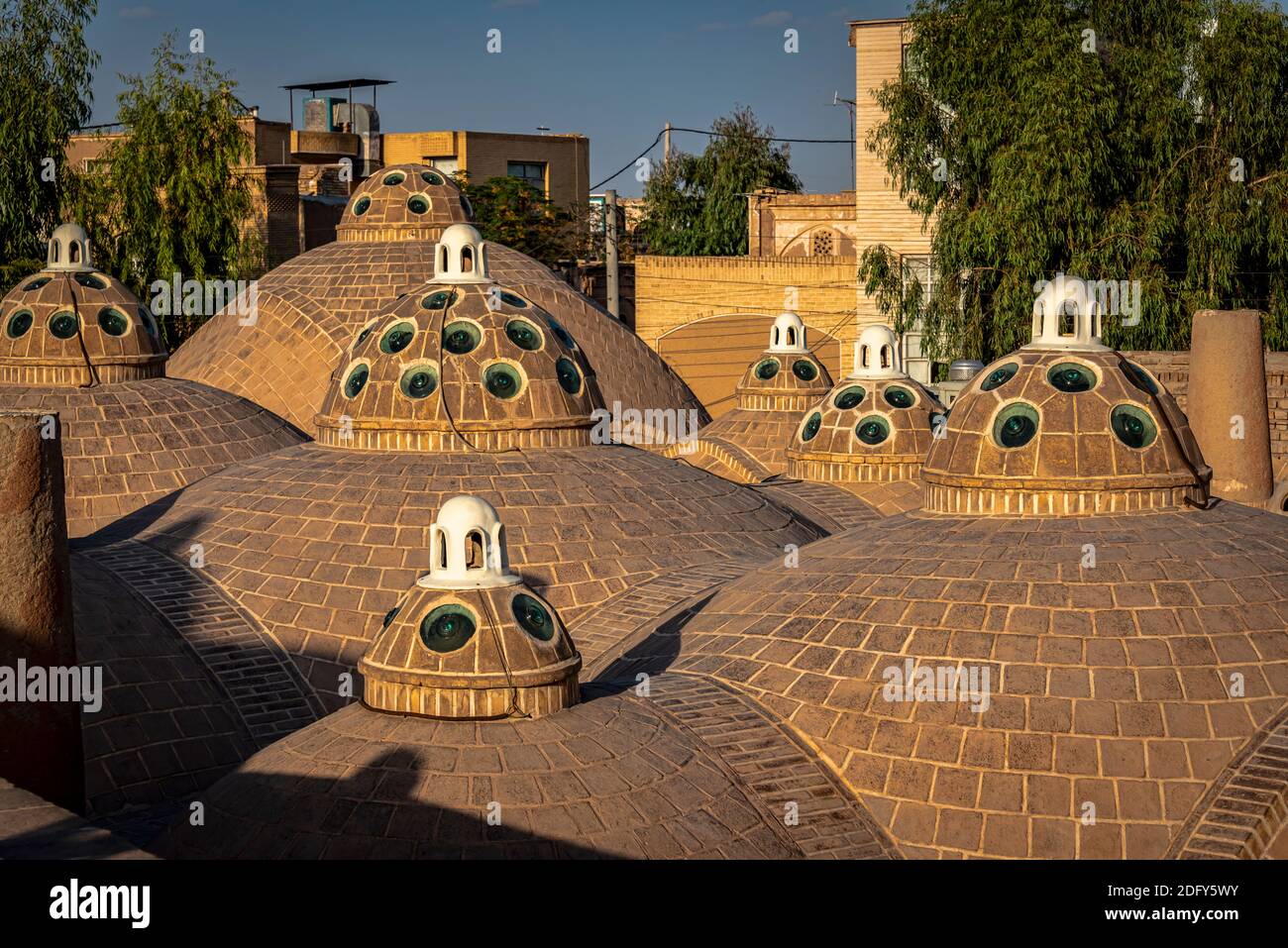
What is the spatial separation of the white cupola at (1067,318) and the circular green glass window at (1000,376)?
31 centimetres

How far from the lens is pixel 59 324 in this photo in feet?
79.2

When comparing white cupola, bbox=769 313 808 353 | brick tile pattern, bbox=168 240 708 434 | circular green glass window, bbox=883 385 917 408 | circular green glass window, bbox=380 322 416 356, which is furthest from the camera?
white cupola, bbox=769 313 808 353

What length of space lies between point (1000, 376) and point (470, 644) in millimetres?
5766

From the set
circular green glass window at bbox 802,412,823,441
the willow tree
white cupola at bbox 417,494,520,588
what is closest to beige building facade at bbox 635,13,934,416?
the willow tree

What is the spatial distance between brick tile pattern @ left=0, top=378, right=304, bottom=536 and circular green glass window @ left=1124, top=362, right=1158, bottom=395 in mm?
11779

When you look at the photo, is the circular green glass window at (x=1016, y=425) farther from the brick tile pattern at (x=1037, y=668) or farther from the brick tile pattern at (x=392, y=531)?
the brick tile pattern at (x=392, y=531)

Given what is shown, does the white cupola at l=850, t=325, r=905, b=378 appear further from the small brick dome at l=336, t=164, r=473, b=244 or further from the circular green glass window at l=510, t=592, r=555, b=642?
the circular green glass window at l=510, t=592, r=555, b=642

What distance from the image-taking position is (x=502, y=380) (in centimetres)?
1986

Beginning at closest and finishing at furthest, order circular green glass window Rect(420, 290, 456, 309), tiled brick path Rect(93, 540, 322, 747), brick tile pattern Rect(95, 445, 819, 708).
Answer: tiled brick path Rect(93, 540, 322, 747) < brick tile pattern Rect(95, 445, 819, 708) < circular green glass window Rect(420, 290, 456, 309)

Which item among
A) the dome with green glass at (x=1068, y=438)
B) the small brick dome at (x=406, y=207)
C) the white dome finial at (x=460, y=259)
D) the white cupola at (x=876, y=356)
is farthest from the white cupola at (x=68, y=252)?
the dome with green glass at (x=1068, y=438)

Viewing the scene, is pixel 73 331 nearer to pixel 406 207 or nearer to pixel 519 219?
pixel 406 207

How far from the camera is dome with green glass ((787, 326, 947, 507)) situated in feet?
82.7

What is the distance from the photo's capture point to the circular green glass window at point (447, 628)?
13.2m
